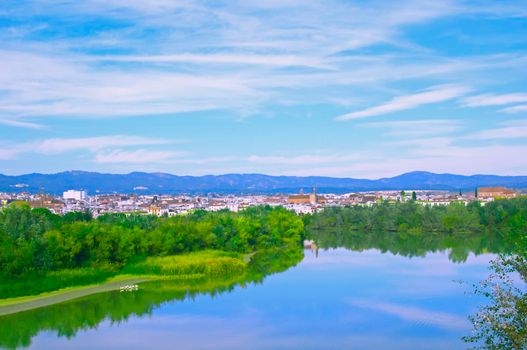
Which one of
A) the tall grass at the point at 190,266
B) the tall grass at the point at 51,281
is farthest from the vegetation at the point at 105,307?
the tall grass at the point at 51,281

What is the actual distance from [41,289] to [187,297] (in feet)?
16.2

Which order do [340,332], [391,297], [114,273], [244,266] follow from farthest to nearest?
[244,266]
[114,273]
[391,297]
[340,332]

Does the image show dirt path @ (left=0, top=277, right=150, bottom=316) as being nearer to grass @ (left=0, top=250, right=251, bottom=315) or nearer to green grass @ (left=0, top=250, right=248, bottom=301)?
grass @ (left=0, top=250, right=251, bottom=315)

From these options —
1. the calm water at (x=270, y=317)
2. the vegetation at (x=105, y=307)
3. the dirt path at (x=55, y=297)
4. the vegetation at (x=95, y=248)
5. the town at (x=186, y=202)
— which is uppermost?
the town at (x=186, y=202)

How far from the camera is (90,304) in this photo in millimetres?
20906

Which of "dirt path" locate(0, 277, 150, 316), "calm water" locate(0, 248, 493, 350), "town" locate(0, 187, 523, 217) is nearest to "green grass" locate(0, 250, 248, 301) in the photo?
"dirt path" locate(0, 277, 150, 316)

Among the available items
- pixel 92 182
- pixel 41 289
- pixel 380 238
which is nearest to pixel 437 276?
pixel 41 289

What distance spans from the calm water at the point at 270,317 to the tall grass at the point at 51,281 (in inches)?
63.2

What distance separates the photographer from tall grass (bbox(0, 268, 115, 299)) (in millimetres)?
20953

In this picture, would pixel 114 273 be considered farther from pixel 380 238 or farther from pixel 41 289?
pixel 380 238

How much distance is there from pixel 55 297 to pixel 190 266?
7511 millimetres

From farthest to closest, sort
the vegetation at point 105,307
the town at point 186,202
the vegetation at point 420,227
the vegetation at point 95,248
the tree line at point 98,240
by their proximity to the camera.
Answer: the town at point 186,202
the vegetation at point 420,227
the tree line at point 98,240
the vegetation at point 95,248
the vegetation at point 105,307

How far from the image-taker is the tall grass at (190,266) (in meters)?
27.0

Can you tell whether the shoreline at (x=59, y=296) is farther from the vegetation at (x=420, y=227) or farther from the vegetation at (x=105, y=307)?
the vegetation at (x=420, y=227)
